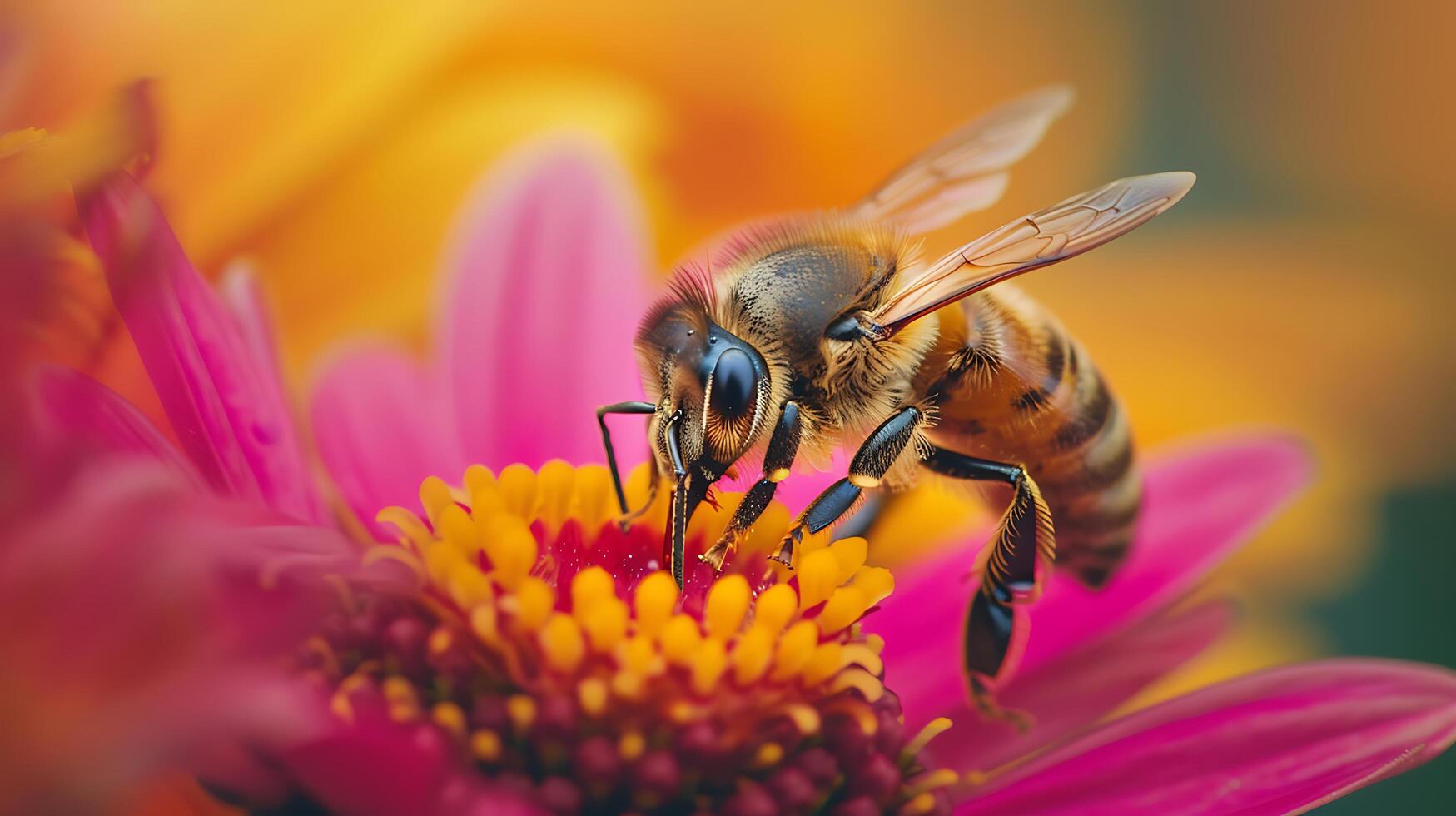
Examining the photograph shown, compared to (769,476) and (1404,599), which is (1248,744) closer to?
(769,476)

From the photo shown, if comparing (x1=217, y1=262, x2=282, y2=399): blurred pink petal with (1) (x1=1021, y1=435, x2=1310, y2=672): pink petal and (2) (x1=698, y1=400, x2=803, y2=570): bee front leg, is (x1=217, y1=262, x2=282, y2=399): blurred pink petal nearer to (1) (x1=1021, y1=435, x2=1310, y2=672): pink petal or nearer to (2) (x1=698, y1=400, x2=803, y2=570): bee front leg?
(2) (x1=698, y1=400, x2=803, y2=570): bee front leg

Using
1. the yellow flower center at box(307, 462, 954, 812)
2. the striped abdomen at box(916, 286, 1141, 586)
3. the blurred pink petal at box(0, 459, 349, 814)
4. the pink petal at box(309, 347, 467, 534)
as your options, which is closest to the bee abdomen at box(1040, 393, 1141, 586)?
the striped abdomen at box(916, 286, 1141, 586)

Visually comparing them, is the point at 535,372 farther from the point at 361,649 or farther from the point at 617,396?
the point at 361,649

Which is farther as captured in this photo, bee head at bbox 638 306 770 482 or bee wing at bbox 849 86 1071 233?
bee wing at bbox 849 86 1071 233

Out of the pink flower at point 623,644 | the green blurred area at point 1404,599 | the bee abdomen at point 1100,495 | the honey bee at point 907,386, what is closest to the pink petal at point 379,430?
the pink flower at point 623,644

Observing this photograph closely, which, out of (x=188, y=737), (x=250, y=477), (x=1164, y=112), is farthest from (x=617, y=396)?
(x=1164, y=112)

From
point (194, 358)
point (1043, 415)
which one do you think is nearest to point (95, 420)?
point (194, 358)

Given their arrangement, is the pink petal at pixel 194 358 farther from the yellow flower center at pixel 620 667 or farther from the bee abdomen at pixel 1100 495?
the bee abdomen at pixel 1100 495
